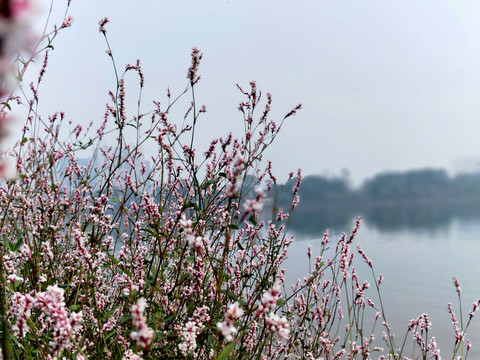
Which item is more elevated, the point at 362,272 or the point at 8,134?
the point at 8,134

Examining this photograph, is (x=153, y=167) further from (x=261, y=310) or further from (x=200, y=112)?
(x=261, y=310)

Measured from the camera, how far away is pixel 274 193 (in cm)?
180

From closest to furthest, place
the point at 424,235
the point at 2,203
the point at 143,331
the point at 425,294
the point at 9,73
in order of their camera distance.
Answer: the point at 9,73
the point at 143,331
the point at 2,203
the point at 425,294
the point at 424,235

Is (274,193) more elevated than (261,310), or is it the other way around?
(274,193)

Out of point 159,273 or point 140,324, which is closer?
point 140,324

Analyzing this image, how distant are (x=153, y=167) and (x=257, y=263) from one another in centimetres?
82

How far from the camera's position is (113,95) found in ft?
6.41

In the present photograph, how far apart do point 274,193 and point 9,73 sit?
1598 millimetres

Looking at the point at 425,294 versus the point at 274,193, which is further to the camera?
the point at 425,294

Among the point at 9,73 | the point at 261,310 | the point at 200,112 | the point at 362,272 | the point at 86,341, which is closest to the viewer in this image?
the point at 9,73

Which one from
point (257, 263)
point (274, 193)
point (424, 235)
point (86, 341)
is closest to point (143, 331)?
point (86, 341)

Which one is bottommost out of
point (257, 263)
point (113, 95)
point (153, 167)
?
point (257, 263)

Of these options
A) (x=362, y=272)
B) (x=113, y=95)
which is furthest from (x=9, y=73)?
(x=362, y=272)

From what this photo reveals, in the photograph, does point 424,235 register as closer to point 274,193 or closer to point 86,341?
point 274,193
